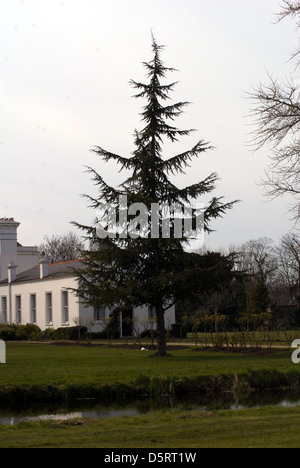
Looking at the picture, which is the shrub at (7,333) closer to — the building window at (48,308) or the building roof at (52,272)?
the building window at (48,308)

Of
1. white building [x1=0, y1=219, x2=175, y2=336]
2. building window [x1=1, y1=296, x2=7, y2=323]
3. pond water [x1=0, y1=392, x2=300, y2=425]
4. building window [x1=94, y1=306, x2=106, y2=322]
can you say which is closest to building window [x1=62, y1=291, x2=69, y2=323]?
white building [x1=0, y1=219, x2=175, y2=336]

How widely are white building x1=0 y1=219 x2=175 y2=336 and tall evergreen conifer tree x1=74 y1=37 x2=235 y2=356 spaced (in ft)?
33.0

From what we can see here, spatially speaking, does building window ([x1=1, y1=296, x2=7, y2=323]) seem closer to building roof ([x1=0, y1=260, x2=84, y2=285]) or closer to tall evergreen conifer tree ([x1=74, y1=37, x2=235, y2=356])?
building roof ([x1=0, y1=260, x2=84, y2=285])

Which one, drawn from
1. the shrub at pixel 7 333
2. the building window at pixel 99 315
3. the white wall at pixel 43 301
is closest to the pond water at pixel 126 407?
the white wall at pixel 43 301

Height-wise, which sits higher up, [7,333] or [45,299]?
[45,299]

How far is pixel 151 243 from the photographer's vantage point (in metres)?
24.5

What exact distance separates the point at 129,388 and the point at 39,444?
758cm

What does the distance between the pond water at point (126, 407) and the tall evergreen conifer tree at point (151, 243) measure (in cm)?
809

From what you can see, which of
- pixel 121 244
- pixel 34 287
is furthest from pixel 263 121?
pixel 34 287

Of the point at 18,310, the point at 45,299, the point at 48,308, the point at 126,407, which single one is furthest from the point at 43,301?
the point at 126,407

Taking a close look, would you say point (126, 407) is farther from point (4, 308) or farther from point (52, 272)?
point (4, 308)

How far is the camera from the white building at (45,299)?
129ft

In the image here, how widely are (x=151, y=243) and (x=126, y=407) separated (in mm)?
9963

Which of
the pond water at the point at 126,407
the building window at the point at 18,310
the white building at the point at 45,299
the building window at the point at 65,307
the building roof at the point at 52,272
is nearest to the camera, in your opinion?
the pond water at the point at 126,407
